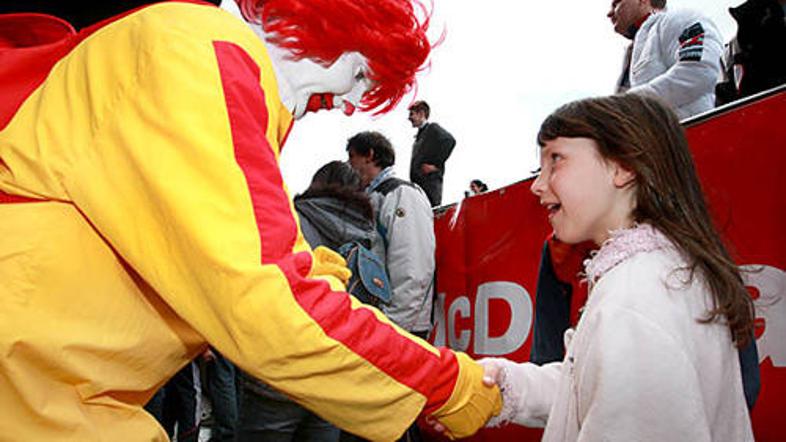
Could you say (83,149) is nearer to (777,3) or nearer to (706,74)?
(706,74)

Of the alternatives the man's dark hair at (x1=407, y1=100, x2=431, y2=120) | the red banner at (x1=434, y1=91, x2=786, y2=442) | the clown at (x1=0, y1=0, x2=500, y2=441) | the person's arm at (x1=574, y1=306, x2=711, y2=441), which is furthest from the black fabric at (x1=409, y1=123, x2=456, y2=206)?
the clown at (x1=0, y1=0, x2=500, y2=441)

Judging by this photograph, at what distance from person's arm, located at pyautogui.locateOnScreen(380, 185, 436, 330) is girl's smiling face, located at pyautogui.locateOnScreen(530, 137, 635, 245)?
5.98 feet

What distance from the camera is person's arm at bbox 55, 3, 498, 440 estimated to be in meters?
1.03

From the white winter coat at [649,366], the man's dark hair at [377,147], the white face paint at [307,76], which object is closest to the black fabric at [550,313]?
the white winter coat at [649,366]

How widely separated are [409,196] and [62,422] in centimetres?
257

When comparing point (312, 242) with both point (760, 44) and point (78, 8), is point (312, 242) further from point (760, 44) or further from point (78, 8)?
point (760, 44)

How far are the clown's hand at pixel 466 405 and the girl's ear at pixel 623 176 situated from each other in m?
0.54

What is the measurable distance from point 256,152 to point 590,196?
82cm

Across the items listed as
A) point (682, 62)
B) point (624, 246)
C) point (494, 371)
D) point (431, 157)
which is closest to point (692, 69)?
point (682, 62)

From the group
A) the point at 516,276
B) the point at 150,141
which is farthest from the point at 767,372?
the point at 150,141

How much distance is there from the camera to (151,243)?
3.53 feet

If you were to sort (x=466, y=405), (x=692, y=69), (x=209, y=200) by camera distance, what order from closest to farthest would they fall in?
(x=209, y=200)
(x=466, y=405)
(x=692, y=69)

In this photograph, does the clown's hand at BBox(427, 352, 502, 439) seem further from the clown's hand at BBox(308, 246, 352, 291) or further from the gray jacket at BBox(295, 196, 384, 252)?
the gray jacket at BBox(295, 196, 384, 252)

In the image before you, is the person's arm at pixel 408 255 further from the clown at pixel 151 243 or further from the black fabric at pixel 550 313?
the clown at pixel 151 243
